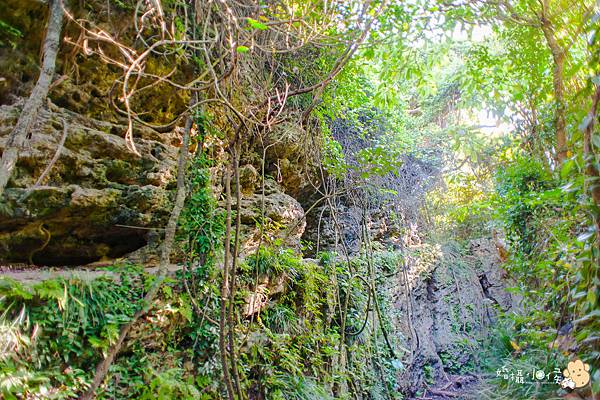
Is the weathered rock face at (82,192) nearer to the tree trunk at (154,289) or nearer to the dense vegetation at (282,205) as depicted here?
the dense vegetation at (282,205)

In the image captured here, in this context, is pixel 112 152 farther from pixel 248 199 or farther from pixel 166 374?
pixel 166 374

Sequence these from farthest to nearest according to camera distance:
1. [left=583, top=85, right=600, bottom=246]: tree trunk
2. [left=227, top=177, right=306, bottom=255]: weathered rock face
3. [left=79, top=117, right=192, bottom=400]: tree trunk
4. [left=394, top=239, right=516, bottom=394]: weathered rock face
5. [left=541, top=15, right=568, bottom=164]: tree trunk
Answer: [left=394, top=239, right=516, bottom=394]: weathered rock face, [left=227, top=177, right=306, bottom=255]: weathered rock face, [left=541, top=15, right=568, bottom=164]: tree trunk, [left=79, top=117, right=192, bottom=400]: tree trunk, [left=583, top=85, right=600, bottom=246]: tree trunk

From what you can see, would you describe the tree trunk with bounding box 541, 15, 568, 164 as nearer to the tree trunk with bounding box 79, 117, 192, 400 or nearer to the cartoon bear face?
the cartoon bear face

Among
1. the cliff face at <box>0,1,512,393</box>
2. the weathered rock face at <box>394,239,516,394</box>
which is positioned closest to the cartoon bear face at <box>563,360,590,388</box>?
the cliff face at <box>0,1,512,393</box>

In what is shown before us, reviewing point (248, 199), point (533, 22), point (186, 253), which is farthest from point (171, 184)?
point (533, 22)

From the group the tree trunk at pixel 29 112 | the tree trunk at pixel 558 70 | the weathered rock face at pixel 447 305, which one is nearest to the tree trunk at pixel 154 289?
the tree trunk at pixel 29 112

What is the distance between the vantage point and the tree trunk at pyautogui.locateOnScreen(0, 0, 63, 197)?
220 cm

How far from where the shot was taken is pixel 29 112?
7.48 feet

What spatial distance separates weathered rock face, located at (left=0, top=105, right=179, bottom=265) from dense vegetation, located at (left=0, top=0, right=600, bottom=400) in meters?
0.05

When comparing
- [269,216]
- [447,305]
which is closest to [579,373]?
[269,216]

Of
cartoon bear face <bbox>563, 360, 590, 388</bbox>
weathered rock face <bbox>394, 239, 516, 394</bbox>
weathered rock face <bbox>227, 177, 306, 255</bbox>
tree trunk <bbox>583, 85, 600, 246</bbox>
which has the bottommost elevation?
weathered rock face <bbox>394, 239, 516, 394</bbox>

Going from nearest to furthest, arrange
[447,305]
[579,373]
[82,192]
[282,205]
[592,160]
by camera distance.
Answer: [592,160] → [579,373] → [82,192] → [282,205] → [447,305]

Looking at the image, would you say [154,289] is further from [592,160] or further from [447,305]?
[447,305]

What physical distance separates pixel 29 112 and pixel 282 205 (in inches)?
130
